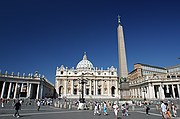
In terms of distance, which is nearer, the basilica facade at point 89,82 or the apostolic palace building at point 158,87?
the apostolic palace building at point 158,87

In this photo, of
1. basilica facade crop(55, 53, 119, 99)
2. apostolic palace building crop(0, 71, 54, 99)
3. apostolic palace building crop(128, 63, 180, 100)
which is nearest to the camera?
apostolic palace building crop(0, 71, 54, 99)

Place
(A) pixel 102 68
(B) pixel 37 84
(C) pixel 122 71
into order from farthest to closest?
(A) pixel 102 68 → (B) pixel 37 84 → (C) pixel 122 71

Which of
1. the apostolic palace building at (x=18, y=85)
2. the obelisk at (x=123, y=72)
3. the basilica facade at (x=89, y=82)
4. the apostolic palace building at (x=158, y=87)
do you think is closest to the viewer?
the obelisk at (x=123, y=72)

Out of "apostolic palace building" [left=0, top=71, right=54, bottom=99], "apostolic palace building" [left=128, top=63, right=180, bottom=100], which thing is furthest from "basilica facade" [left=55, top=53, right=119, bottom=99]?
"apostolic palace building" [left=0, top=71, right=54, bottom=99]

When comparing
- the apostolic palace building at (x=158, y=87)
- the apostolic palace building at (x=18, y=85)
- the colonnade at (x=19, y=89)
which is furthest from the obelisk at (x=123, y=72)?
the colonnade at (x=19, y=89)

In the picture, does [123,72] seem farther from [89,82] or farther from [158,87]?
[89,82]

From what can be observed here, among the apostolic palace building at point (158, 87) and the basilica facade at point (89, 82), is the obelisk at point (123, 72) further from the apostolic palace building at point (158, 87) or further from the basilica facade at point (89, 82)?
the basilica facade at point (89, 82)

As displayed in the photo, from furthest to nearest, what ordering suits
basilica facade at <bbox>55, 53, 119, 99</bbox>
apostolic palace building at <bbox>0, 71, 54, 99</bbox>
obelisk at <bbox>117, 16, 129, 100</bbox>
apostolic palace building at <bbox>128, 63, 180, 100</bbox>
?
basilica facade at <bbox>55, 53, 119, 99</bbox> → apostolic palace building at <bbox>128, 63, 180, 100</bbox> → apostolic palace building at <bbox>0, 71, 54, 99</bbox> → obelisk at <bbox>117, 16, 129, 100</bbox>

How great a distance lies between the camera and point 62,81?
70.2m

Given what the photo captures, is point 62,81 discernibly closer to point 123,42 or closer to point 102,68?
point 102,68

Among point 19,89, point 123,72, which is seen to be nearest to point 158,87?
point 123,72

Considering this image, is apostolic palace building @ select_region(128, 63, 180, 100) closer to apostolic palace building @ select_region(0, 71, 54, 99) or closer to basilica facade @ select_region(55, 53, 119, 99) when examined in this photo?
basilica facade @ select_region(55, 53, 119, 99)

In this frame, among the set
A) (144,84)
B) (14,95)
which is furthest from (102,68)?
(14,95)

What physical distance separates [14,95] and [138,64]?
2117 inches
